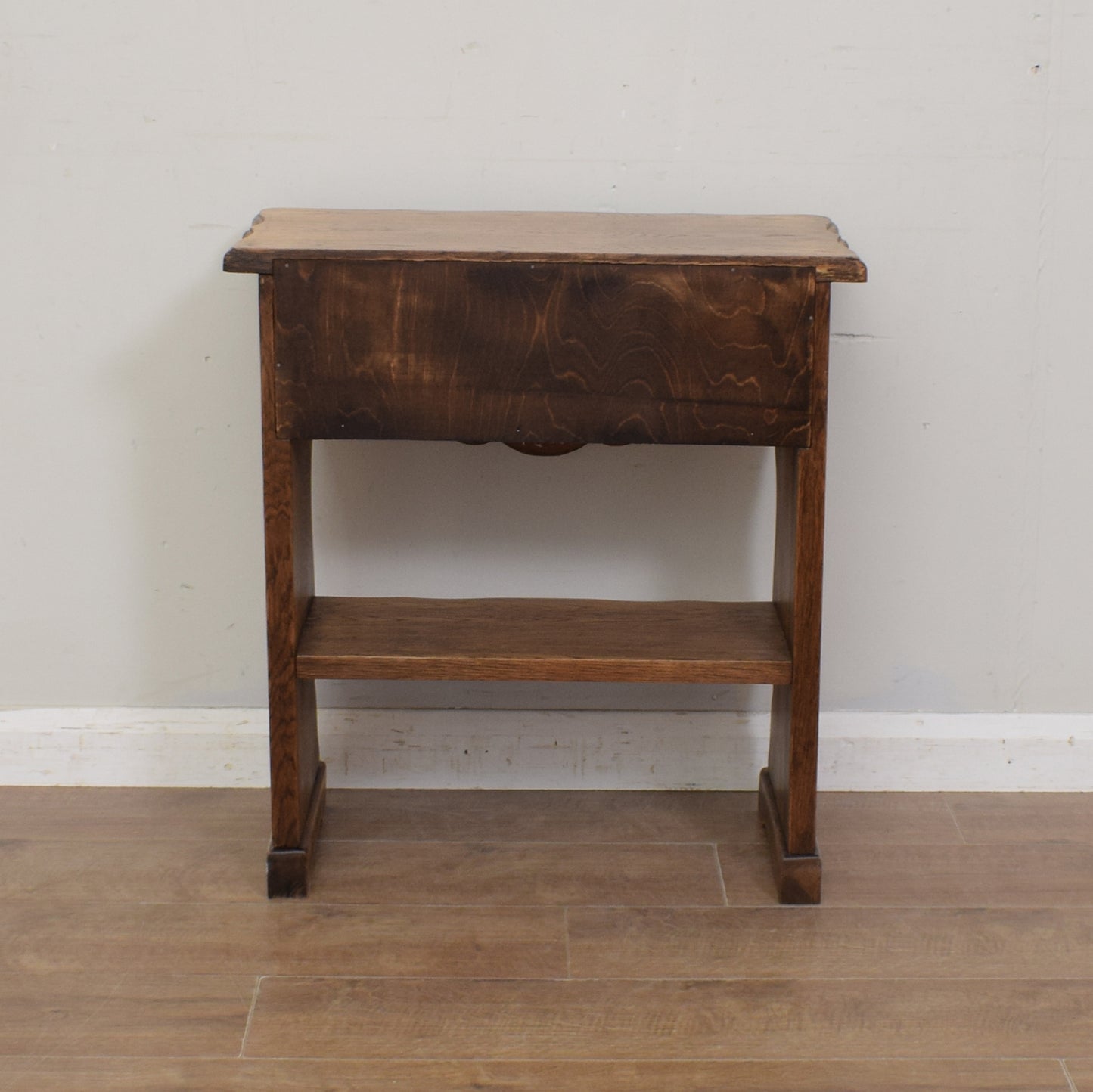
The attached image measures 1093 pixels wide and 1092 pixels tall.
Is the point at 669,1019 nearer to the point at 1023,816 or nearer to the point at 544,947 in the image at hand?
the point at 544,947

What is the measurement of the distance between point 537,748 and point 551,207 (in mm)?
934

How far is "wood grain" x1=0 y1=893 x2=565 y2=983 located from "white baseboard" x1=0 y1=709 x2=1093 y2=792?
399mm

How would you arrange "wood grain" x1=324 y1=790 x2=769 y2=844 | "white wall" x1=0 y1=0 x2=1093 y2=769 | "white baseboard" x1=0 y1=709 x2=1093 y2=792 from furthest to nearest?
"white baseboard" x1=0 y1=709 x2=1093 y2=792 < "wood grain" x1=324 y1=790 x2=769 y2=844 < "white wall" x1=0 y1=0 x2=1093 y2=769

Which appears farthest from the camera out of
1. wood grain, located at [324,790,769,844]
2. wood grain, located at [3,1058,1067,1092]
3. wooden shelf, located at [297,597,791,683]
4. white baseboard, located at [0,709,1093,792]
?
white baseboard, located at [0,709,1093,792]

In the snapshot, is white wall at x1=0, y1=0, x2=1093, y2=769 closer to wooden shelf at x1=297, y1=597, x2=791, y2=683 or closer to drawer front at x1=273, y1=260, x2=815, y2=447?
wooden shelf at x1=297, y1=597, x2=791, y2=683

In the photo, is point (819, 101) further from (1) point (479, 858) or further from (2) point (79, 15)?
(1) point (479, 858)

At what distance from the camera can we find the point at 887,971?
187cm

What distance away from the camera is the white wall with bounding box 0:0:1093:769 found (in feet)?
6.98

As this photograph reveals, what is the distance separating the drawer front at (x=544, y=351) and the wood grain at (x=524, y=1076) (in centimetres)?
81

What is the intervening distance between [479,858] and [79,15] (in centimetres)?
148

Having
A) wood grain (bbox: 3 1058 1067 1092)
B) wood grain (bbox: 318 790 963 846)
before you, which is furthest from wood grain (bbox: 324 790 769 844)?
wood grain (bbox: 3 1058 1067 1092)

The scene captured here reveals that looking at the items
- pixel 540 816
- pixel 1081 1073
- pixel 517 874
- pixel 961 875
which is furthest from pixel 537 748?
pixel 1081 1073

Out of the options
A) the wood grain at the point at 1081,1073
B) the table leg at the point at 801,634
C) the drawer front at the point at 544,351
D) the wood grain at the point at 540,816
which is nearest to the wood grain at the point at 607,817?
the wood grain at the point at 540,816

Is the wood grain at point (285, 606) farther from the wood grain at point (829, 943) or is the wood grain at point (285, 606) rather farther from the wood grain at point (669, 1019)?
the wood grain at point (829, 943)
